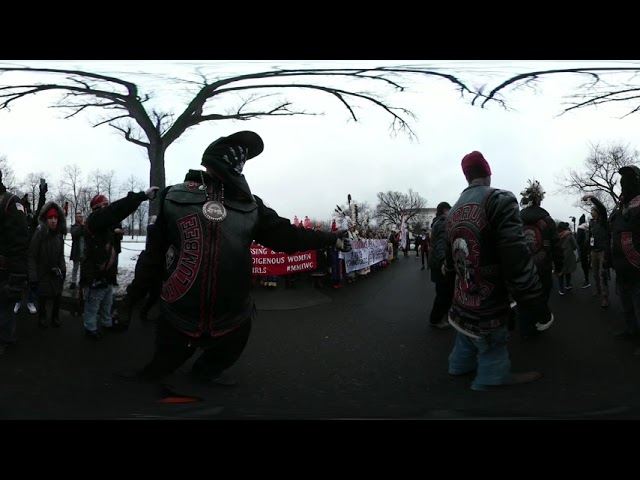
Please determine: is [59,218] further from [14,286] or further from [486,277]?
[486,277]

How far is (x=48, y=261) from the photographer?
1.77 m

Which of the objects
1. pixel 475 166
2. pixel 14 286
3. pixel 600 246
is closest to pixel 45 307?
→ pixel 14 286

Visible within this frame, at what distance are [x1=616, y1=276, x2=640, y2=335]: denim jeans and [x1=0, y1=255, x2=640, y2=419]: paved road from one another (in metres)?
0.03

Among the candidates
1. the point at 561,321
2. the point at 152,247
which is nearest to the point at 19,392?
the point at 152,247

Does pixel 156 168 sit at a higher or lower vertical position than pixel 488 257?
higher

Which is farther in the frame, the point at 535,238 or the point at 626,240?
the point at 626,240

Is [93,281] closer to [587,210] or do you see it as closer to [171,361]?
[171,361]

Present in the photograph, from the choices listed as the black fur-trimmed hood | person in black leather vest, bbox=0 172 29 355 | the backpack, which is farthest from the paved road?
the black fur-trimmed hood

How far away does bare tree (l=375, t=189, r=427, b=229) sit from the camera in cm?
173

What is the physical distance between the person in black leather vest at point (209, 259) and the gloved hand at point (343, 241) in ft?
0.29

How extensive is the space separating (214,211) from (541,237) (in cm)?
126

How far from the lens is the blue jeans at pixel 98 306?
5.73ft

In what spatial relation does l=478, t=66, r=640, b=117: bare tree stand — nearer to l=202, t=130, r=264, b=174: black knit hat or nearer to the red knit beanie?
the red knit beanie

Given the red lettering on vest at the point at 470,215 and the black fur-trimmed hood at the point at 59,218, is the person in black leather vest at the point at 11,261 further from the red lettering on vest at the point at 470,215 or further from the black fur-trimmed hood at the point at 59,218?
the red lettering on vest at the point at 470,215
